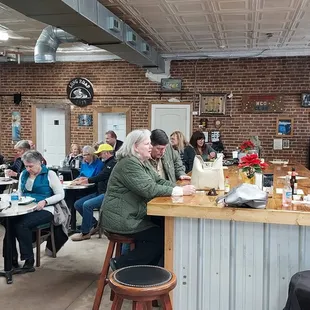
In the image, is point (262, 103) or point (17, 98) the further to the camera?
point (17, 98)

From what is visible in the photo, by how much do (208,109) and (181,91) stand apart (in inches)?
29.0

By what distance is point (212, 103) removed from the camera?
30.0 ft

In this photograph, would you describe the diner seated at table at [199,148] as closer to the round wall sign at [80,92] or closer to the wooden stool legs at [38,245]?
the wooden stool legs at [38,245]

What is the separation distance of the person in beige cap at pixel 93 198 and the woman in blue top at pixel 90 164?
0.55 feet

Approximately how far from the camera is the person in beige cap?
5.59 metres

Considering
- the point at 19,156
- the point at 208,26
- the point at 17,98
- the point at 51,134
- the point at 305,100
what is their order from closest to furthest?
the point at 208,26 < the point at 19,156 < the point at 305,100 < the point at 17,98 < the point at 51,134

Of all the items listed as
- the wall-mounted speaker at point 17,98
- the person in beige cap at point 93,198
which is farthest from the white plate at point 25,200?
the wall-mounted speaker at point 17,98

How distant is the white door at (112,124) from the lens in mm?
9977

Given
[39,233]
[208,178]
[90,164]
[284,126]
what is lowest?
[39,233]

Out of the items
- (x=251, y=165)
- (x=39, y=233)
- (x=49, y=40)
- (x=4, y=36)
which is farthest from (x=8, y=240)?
(x=4, y=36)

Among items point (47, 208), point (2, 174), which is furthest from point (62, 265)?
point (2, 174)

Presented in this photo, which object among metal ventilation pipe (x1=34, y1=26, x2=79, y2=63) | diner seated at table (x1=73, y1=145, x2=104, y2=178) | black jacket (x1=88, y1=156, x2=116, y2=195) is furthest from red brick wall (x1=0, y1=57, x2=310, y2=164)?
black jacket (x1=88, y1=156, x2=116, y2=195)

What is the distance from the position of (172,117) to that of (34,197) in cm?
530

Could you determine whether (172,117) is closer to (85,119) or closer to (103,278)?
(85,119)
